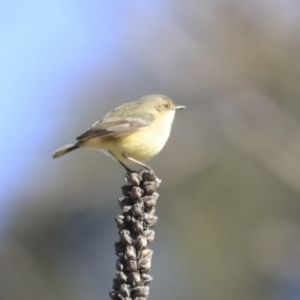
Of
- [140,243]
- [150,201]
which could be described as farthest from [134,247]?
[150,201]

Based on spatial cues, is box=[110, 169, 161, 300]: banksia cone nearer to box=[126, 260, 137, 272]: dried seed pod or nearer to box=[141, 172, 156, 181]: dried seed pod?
box=[126, 260, 137, 272]: dried seed pod

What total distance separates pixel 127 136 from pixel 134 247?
7.03 ft

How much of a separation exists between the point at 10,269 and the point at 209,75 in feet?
12.1

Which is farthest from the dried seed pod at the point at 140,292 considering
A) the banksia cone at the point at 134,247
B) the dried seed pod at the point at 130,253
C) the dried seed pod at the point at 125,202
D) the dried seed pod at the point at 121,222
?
the dried seed pod at the point at 125,202

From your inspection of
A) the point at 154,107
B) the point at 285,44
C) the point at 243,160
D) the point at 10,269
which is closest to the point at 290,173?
the point at 154,107

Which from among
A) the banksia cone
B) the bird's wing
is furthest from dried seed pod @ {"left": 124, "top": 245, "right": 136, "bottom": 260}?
the bird's wing

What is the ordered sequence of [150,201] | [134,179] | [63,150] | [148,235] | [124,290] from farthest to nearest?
[63,150] < [134,179] < [150,201] < [148,235] < [124,290]

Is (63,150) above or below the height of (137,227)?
above

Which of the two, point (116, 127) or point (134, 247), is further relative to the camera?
point (116, 127)

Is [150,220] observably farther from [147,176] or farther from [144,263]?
[147,176]

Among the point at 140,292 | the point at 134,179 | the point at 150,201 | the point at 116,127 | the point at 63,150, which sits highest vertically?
the point at 116,127

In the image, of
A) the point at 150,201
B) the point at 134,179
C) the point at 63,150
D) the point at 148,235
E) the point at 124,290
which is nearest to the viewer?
the point at 124,290

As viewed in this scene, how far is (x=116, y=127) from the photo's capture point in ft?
14.6

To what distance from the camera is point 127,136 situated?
4.43 meters
